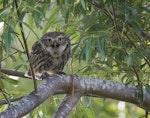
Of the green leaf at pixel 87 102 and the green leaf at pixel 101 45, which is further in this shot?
the green leaf at pixel 87 102

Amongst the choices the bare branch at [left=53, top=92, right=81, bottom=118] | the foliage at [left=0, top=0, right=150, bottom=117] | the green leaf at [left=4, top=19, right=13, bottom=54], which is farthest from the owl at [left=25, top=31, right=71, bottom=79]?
the green leaf at [left=4, top=19, right=13, bottom=54]

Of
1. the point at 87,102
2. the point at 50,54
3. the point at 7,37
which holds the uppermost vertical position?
the point at 7,37

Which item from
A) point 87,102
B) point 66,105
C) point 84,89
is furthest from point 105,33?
point 87,102

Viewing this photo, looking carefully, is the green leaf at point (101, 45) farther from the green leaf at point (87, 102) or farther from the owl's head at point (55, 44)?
the owl's head at point (55, 44)

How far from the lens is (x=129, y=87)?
11.5 feet

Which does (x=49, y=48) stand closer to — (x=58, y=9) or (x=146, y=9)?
(x=58, y=9)

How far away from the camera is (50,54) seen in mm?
4066

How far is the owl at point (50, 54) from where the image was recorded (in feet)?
13.2

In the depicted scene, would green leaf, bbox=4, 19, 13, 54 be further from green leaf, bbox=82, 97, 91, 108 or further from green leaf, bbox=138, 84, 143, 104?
green leaf, bbox=82, 97, 91, 108

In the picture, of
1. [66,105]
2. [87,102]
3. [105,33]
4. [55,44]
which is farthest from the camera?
[55,44]

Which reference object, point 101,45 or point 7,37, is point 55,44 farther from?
point 7,37

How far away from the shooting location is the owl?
403 cm

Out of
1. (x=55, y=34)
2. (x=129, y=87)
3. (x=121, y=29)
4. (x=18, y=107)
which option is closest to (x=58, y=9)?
(x=55, y=34)

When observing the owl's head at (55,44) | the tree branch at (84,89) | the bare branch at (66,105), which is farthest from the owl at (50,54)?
the bare branch at (66,105)
